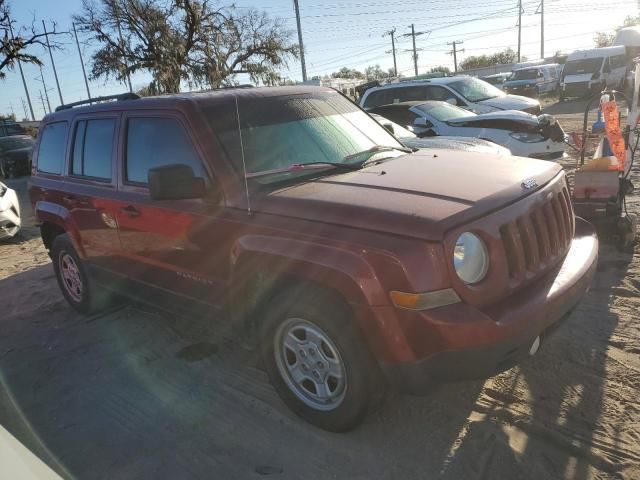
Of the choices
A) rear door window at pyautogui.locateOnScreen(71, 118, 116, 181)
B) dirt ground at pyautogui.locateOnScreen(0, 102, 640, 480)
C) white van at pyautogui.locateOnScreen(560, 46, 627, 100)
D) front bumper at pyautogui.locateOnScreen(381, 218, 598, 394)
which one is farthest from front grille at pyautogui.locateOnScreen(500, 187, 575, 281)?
white van at pyautogui.locateOnScreen(560, 46, 627, 100)

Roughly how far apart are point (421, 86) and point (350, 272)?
11128 mm

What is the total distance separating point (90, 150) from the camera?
4426 mm

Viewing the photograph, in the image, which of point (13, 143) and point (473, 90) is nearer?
point (473, 90)

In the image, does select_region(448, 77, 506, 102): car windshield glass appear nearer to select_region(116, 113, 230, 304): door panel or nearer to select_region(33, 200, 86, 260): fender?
select_region(33, 200, 86, 260): fender

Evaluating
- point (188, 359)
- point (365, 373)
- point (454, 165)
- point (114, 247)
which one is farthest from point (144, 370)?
point (454, 165)

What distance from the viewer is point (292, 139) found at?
3.50 meters

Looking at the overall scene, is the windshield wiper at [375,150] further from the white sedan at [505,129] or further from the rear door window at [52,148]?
the white sedan at [505,129]

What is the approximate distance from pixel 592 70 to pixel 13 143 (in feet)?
89.4

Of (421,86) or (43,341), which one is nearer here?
(43,341)

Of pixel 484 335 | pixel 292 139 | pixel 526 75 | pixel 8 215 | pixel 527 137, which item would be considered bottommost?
pixel 8 215

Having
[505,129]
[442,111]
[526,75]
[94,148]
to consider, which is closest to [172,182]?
[94,148]

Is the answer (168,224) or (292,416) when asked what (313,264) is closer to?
(292,416)

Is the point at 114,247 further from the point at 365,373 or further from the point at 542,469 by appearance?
the point at 542,469

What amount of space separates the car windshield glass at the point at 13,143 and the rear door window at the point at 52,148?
17.8 m
